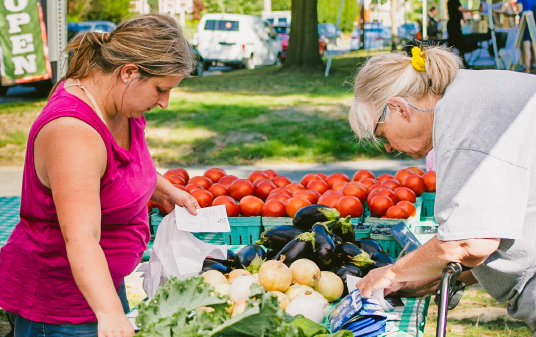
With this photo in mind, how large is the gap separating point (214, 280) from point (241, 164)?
5.95 metres

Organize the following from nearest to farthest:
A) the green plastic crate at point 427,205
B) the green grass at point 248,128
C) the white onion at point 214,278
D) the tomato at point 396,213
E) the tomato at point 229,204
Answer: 1. the white onion at point 214,278
2. the tomato at point 396,213
3. the tomato at point 229,204
4. the green plastic crate at point 427,205
5. the green grass at point 248,128

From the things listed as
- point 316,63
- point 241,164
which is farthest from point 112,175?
point 316,63

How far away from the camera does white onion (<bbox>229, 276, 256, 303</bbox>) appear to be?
7.04 feet

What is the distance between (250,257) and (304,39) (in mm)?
13930

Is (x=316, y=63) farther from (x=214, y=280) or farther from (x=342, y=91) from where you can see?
(x=214, y=280)

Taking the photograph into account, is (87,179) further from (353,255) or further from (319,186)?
(319,186)

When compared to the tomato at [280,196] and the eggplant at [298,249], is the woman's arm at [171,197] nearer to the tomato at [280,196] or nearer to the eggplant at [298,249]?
the eggplant at [298,249]

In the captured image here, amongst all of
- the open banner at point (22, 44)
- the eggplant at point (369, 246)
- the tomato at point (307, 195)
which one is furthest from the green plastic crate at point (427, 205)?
the open banner at point (22, 44)

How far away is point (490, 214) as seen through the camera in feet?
5.66

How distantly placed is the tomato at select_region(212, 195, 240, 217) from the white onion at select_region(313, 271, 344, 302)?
3.82ft

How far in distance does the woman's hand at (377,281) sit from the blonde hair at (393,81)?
0.47 metres

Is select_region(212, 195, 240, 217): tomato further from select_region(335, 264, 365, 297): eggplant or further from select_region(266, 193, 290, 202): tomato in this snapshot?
select_region(335, 264, 365, 297): eggplant

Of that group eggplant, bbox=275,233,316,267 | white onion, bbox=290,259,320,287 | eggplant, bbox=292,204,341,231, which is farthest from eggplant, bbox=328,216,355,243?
white onion, bbox=290,259,320,287

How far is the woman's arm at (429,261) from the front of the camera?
1778 mm
